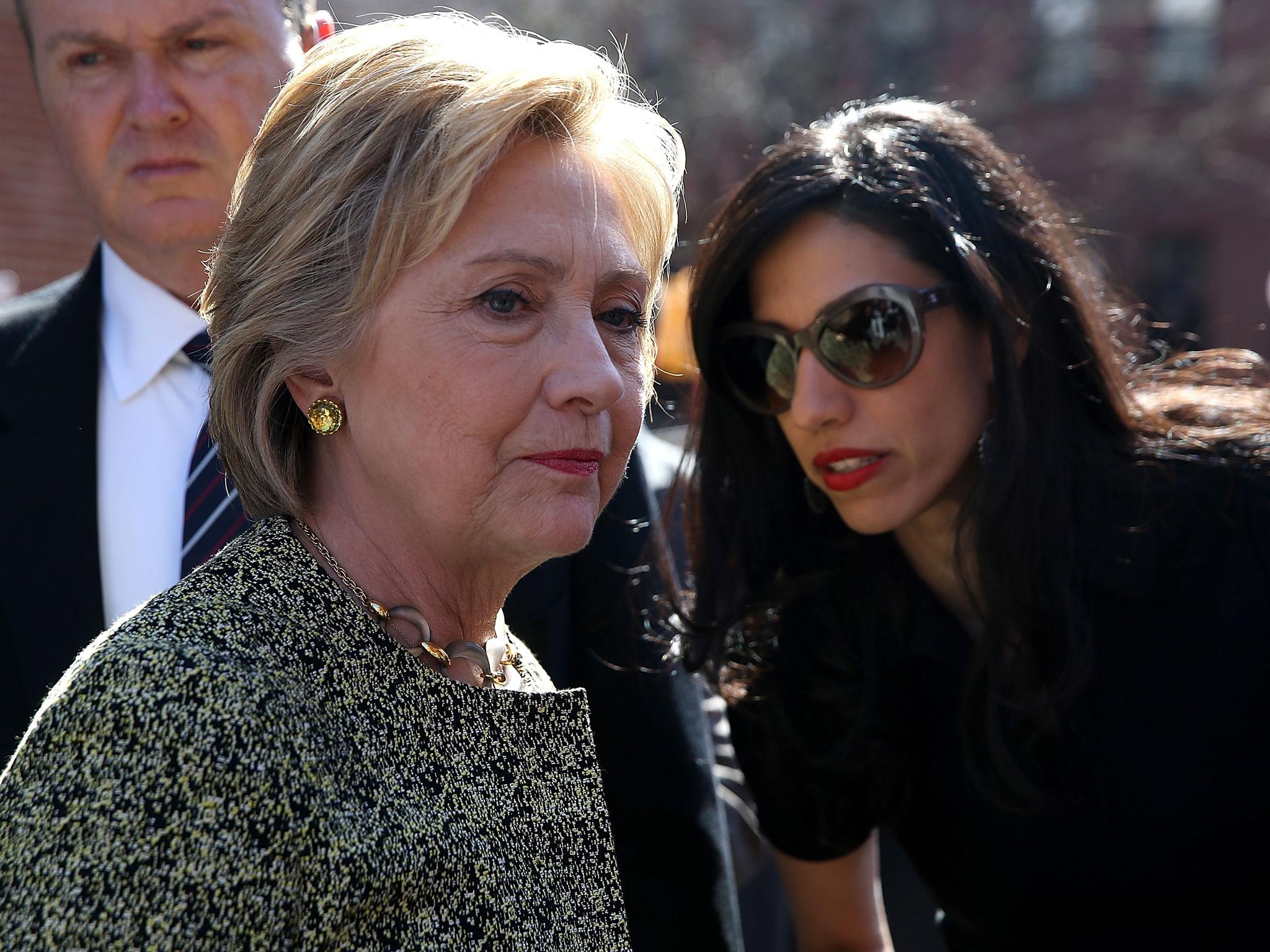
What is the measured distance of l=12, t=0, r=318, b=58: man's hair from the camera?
110 inches

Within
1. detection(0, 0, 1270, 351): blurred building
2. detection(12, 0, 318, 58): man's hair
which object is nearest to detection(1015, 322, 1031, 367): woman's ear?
detection(12, 0, 318, 58): man's hair

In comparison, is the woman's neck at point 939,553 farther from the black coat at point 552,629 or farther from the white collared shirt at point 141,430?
the white collared shirt at point 141,430

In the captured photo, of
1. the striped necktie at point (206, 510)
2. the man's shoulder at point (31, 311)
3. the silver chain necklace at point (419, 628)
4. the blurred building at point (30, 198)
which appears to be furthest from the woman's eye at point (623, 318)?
the blurred building at point (30, 198)

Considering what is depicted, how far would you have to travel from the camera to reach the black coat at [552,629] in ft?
7.69

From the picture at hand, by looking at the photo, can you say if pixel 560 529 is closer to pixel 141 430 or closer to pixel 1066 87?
pixel 141 430

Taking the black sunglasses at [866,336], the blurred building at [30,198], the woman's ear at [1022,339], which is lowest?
the blurred building at [30,198]

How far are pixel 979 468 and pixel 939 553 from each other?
0.21 meters

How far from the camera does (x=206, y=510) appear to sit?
2490 millimetres

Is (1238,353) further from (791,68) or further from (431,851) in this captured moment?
(791,68)

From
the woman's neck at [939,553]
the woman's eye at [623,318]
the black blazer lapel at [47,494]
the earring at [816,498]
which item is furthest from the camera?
the earring at [816,498]

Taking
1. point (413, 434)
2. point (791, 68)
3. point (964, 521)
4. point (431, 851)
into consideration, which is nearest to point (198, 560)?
point (413, 434)

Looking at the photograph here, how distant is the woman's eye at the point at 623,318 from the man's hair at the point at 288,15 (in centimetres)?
131

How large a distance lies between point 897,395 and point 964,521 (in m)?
0.29

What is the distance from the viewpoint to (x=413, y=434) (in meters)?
1.76
